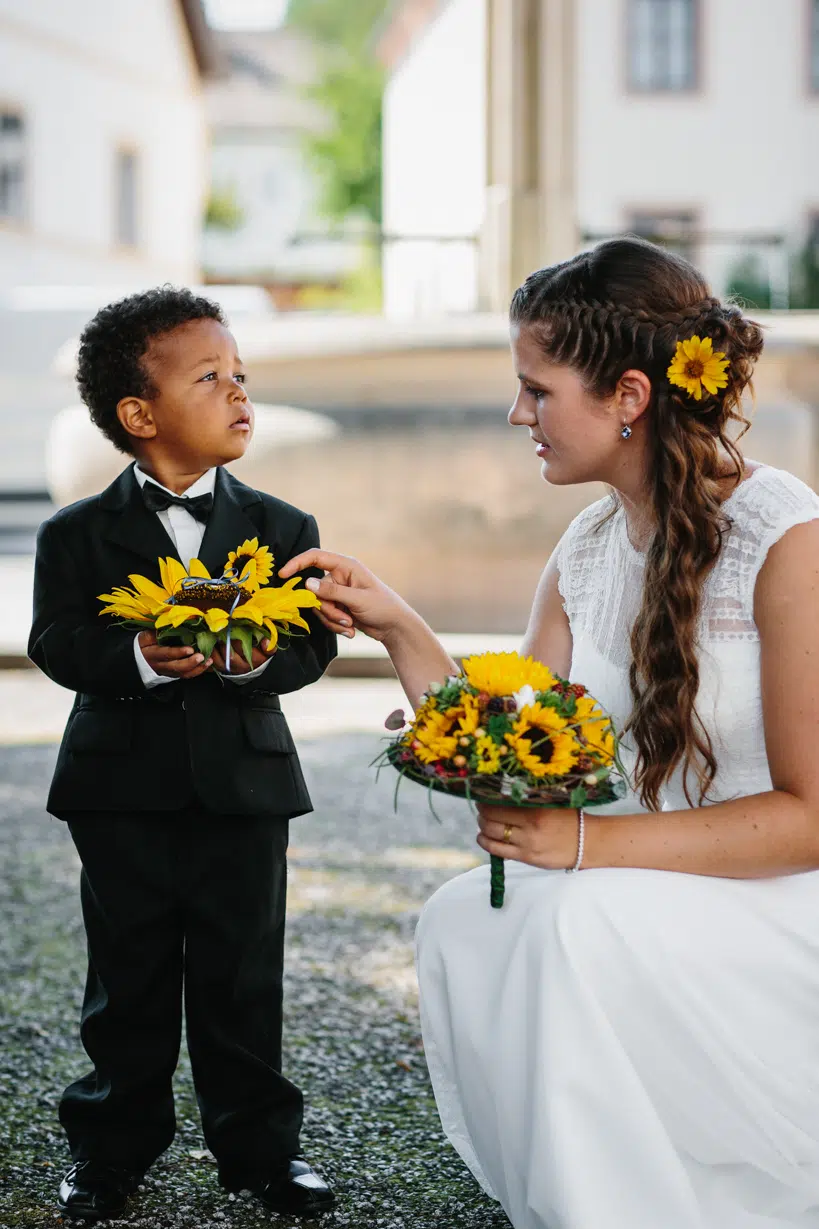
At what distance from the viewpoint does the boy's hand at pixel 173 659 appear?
2525 millimetres

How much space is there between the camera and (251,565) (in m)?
2.57

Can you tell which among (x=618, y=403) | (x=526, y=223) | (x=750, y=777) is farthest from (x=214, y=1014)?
(x=526, y=223)

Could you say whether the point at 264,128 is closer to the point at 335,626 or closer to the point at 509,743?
the point at 335,626

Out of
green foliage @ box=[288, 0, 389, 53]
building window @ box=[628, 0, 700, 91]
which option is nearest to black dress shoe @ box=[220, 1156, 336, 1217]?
building window @ box=[628, 0, 700, 91]

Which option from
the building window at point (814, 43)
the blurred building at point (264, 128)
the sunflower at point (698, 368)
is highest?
the blurred building at point (264, 128)

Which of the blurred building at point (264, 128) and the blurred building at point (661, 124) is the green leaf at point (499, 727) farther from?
the blurred building at point (264, 128)

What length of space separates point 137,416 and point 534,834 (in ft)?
3.43

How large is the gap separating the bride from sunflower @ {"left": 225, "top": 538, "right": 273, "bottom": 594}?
90mm

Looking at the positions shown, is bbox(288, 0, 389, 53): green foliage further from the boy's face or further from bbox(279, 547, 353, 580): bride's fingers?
bbox(279, 547, 353, 580): bride's fingers

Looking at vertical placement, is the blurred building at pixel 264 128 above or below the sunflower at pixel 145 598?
above

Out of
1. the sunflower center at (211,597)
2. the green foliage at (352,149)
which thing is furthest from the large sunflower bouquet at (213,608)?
the green foliage at (352,149)

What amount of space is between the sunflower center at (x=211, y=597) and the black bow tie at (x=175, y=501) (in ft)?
1.05

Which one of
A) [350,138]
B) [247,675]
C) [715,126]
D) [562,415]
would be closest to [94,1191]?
[247,675]

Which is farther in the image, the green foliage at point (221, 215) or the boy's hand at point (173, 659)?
the green foliage at point (221, 215)
